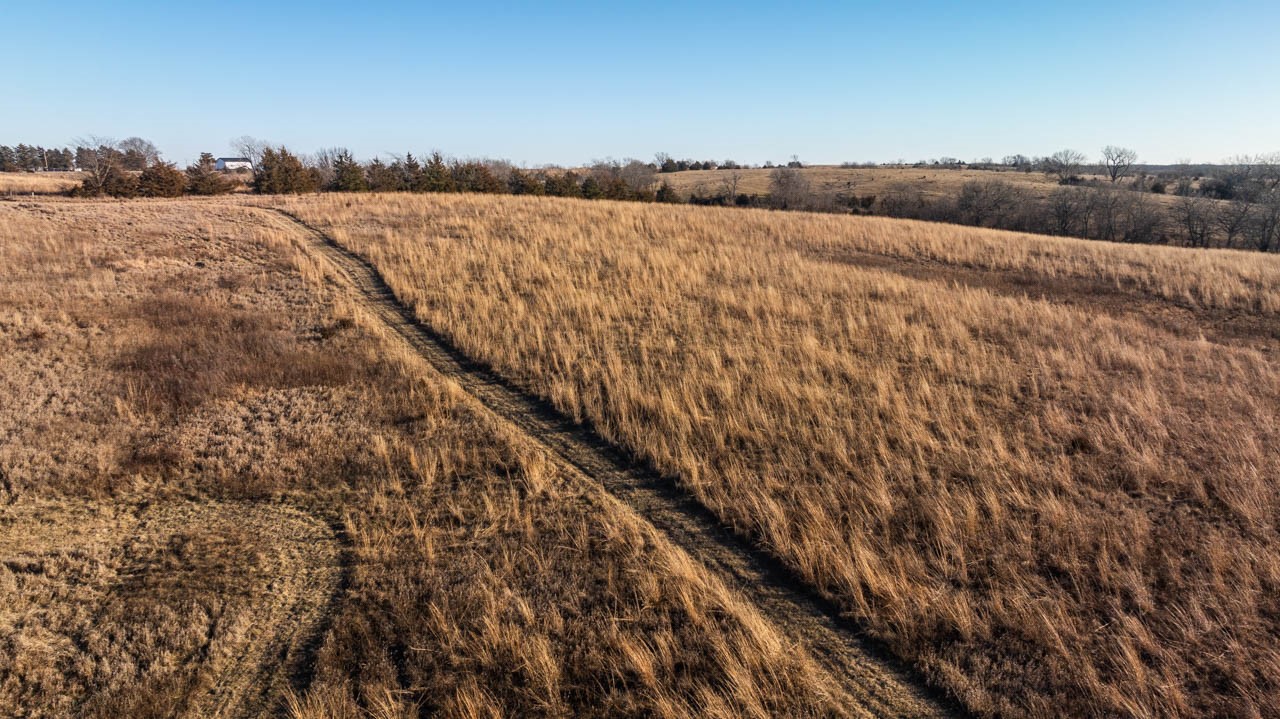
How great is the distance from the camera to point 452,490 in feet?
20.3

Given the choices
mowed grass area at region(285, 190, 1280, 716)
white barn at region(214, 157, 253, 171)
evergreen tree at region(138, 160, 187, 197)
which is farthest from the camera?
white barn at region(214, 157, 253, 171)

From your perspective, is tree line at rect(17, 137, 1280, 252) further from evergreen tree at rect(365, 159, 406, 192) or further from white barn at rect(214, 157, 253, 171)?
white barn at rect(214, 157, 253, 171)

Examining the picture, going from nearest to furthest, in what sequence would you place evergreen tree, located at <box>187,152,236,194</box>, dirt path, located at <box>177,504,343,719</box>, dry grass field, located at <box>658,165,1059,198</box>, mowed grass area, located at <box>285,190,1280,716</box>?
dirt path, located at <box>177,504,343,719</box>
mowed grass area, located at <box>285,190,1280,716</box>
evergreen tree, located at <box>187,152,236,194</box>
dry grass field, located at <box>658,165,1059,198</box>

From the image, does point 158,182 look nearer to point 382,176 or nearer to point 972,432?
point 382,176

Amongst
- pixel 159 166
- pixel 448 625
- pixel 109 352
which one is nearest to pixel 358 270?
pixel 109 352

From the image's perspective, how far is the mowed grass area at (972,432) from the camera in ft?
13.0

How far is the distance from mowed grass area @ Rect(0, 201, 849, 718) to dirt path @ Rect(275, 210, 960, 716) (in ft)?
0.77

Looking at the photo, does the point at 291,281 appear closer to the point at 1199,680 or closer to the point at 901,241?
the point at 1199,680

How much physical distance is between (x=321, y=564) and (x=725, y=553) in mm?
3730

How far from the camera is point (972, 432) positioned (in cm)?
707

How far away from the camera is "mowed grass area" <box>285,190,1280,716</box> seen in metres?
3.98

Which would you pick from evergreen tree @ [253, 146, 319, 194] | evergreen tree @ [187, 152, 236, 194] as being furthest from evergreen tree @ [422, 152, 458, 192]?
evergreen tree @ [187, 152, 236, 194]

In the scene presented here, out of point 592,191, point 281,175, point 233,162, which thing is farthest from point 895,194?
point 233,162

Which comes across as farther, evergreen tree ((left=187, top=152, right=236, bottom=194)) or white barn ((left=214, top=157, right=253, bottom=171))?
white barn ((left=214, top=157, right=253, bottom=171))
